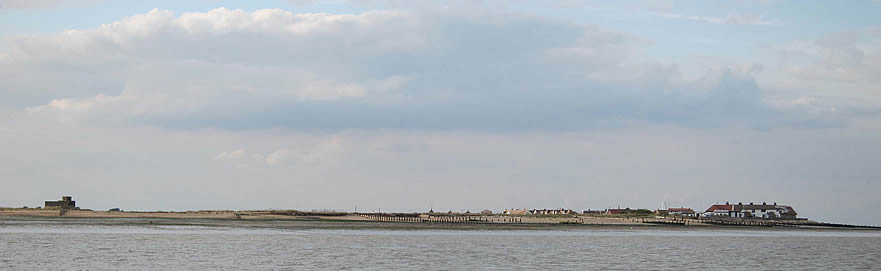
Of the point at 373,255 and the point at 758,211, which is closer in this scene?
the point at 373,255

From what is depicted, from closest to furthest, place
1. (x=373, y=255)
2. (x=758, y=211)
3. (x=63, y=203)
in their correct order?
(x=373, y=255) < (x=63, y=203) < (x=758, y=211)

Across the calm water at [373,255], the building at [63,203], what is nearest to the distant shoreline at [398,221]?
the building at [63,203]

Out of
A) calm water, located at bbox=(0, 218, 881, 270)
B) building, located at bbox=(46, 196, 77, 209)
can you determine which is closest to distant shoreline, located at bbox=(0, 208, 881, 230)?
building, located at bbox=(46, 196, 77, 209)

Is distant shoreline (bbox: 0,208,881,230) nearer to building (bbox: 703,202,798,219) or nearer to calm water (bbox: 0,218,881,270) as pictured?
building (bbox: 703,202,798,219)

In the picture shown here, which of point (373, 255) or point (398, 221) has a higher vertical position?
point (398, 221)

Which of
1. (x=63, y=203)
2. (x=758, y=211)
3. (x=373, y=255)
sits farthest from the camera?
(x=758, y=211)

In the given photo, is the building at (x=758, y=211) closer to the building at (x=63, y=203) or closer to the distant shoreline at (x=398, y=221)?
the distant shoreline at (x=398, y=221)

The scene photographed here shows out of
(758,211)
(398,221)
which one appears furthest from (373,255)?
(758,211)

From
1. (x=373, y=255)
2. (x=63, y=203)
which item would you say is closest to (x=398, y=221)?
(x=63, y=203)

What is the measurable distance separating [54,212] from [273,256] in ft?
359

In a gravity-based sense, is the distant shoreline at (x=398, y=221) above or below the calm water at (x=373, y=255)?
above

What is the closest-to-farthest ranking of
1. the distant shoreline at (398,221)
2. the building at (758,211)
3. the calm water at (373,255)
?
the calm water at (373,255)
the distant shoreline at (398,221)
the building at (758,211)

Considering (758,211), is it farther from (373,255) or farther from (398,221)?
(373,255)

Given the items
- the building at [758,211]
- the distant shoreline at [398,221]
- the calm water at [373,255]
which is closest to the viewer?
the calm water at [373,255]
